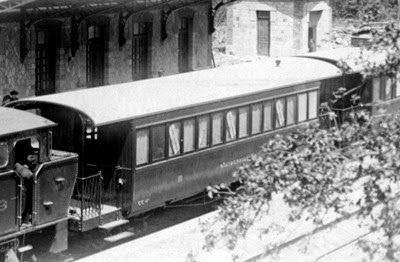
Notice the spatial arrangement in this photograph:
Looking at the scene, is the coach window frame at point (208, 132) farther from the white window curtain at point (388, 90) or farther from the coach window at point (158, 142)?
the white window curtain at point (388, 90)

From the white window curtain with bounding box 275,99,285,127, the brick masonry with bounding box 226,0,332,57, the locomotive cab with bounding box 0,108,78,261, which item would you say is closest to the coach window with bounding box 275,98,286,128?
the white window curtain with bounding box 275,99,285,127

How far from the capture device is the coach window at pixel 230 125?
15.3 metres

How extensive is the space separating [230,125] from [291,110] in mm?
2293

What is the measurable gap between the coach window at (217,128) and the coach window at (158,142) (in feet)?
4.79

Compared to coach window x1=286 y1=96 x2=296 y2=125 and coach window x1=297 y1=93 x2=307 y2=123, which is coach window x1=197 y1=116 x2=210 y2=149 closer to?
coach window x1=286 y1=96 x2=296 y2=125

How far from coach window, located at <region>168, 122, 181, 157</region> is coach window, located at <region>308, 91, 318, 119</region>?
4617 millimetres

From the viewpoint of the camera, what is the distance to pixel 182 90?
14.9 meters

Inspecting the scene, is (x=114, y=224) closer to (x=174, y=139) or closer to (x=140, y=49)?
(x=174, y=139)

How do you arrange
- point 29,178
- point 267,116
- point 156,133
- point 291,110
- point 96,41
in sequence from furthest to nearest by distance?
1. point 96,41
2. point 291,110
3. point 267,116
4. point 156,133
5. point 29,178

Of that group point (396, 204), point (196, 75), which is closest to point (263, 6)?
point (196, 75)

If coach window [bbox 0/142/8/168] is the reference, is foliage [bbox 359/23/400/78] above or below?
above

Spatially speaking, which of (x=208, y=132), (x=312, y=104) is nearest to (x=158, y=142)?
(x=208, y=132)

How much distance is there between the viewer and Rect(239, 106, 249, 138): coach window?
15.7m

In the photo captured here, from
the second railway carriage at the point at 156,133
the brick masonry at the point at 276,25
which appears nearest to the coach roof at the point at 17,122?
the second railway carriage at the point at 156,133
